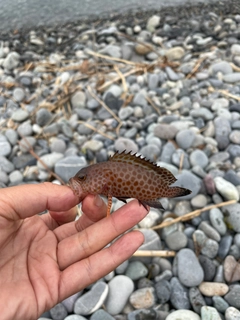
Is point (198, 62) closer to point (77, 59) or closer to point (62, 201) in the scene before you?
point (77, 59)

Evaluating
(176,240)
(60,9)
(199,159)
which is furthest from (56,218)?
(60,9)

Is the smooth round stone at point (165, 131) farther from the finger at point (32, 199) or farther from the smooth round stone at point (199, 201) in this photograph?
the finger at point (32, 199)

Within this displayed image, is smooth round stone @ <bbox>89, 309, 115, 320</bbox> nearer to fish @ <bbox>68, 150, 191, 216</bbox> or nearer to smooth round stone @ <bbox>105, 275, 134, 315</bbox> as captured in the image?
smooth round stone @ <bbox>105, 275, 134, 315</bbox>

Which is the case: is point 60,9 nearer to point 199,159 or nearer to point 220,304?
point 199,159

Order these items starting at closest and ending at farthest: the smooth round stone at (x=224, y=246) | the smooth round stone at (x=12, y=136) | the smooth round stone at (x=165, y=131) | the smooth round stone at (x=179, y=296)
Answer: the smooth round stone at (x=179, y=296) → the smooth round stone at (x=224, y=246) → the smooth round stone at (x=165, y=131) → the smooth round stone at (x=12, y=136)

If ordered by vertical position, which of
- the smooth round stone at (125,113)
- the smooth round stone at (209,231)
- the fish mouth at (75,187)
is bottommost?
the smooth round stone at (209,231)

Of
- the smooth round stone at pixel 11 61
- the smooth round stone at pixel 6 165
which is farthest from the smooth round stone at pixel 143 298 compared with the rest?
the smooth round stone at pixel 11 61
